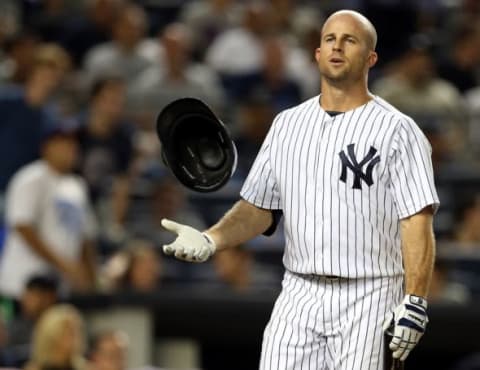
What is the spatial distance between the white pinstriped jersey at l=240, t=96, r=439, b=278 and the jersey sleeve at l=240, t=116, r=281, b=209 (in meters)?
0.12

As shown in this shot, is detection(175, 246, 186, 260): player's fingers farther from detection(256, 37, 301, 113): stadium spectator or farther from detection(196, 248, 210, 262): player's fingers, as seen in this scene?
detection(256, 37, 301, 113): stadium spectator

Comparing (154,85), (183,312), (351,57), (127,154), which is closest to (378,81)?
(154,85)

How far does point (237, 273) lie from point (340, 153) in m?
4.70

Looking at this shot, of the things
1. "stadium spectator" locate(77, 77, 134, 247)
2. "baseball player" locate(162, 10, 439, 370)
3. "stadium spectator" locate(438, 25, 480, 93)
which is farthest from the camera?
"stadium spectator" locate(438, 25, 480, 93)

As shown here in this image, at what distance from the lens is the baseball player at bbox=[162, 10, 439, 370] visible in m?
5.27

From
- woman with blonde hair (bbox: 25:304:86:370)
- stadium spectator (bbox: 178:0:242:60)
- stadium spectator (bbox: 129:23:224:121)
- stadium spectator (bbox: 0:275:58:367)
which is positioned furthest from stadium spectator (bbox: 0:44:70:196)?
stadium spectator (bbox: 178:0:242:60)

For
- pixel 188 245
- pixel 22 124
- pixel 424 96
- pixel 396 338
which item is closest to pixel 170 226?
pixel 188 245

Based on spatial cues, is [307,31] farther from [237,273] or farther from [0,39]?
[237,273]

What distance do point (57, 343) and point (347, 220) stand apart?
3.27m

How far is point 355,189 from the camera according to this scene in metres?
5.31

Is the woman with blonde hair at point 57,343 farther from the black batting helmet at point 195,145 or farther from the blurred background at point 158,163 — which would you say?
the black batting helmet at point 195,145

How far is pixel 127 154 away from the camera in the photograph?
10.8m

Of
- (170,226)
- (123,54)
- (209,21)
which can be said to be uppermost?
(209,21)

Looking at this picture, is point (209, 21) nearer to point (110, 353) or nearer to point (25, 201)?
point (25, 201)
